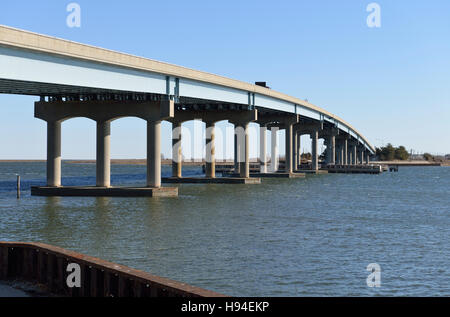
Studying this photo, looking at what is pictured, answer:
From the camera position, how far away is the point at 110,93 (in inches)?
2308

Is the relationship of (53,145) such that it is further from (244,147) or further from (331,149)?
(331,149)

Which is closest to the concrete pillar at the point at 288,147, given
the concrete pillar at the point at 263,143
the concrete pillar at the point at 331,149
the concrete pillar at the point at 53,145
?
the concrete pillar at the point at 263,143

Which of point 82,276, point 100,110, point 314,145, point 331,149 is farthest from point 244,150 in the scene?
point 331,149

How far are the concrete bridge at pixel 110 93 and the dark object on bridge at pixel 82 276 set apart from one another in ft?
67.4

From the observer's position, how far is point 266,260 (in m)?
25.8

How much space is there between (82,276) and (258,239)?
15342mm

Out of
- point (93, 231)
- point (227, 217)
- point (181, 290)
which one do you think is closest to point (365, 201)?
point (227, 217)

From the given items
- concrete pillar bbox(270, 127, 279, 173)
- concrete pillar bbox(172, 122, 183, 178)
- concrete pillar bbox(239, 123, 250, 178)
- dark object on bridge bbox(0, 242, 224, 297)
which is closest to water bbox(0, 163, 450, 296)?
dark object on bridge bbox(0, 242, 224, 297)

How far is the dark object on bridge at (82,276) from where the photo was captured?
15.9 m

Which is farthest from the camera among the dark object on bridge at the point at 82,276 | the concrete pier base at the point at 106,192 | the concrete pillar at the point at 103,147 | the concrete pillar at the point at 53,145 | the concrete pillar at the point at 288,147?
the concrete pillar at the point at 288,147

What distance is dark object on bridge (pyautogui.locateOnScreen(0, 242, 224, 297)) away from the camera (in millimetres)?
15922

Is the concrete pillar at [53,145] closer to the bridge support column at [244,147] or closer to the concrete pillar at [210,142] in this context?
the concrete pillar at [210,142]

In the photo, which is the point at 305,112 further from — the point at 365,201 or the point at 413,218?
the point at 413,218
